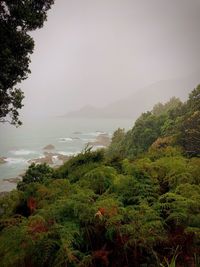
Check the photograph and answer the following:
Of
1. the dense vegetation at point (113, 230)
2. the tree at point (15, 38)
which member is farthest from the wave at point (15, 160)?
the dense vegetation at point (113, 230)

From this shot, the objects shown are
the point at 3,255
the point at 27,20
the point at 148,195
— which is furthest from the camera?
the point at 27,20

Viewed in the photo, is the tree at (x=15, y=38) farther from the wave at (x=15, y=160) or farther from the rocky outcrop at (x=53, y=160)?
the wave at (x=15, y=160)

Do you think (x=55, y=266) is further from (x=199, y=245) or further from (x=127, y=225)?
(x=199, y=245)

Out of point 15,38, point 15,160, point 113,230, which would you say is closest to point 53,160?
point 15,160

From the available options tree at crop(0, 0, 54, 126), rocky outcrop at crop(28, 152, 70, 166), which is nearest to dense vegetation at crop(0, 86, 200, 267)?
tree at crop(0, 0, 54, 126)

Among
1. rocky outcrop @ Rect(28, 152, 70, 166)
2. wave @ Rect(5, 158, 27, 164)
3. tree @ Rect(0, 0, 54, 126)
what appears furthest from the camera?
wave @ Rect(5, 158, 27, 164)

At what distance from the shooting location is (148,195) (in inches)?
204

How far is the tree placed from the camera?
11320 millimetres

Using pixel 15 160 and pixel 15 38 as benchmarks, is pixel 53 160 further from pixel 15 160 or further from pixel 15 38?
pixel 15 38

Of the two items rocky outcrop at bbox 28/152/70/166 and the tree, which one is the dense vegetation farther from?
rocky outcrop at bbox 28/152/70/166

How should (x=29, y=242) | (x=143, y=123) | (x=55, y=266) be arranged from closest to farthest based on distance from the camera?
(x=55, y=266)
(x=29, y=242)
(x=143, y=123)

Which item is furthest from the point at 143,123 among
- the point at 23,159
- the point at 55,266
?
the point at 55,266

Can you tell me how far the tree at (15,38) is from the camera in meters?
11.3

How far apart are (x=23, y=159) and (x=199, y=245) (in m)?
77.8
